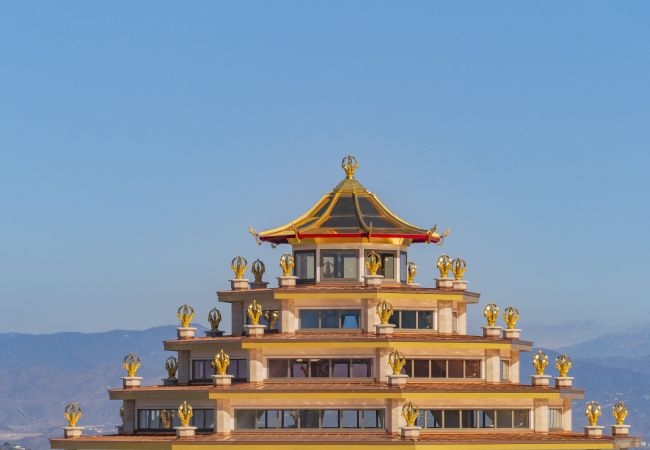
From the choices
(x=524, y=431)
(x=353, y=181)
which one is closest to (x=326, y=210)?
(x=353, y=181)

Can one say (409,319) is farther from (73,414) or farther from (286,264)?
(73,414)

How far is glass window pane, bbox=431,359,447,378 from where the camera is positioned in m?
111

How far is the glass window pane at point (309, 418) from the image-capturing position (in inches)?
4257

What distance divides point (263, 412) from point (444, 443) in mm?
A: 10569

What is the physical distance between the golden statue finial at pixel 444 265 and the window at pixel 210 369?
13160mm

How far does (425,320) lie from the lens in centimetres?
11344

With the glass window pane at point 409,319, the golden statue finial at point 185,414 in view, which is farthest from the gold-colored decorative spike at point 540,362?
the golden statue finial at point 185,414

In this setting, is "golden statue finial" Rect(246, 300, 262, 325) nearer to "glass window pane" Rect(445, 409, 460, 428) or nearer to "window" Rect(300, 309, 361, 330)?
"window" Rect(300, 309, 361, 330)

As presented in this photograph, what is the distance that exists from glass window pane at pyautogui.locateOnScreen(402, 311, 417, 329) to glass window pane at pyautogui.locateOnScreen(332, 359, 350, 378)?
15.5ft

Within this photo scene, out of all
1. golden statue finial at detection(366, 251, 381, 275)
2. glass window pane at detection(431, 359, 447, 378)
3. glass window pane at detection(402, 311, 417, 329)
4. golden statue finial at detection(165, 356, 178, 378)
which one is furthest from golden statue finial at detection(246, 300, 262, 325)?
glass window pane at detection(431, 359, 447, 378)

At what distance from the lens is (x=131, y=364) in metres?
116

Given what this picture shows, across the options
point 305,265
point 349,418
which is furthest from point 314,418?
point 305,265

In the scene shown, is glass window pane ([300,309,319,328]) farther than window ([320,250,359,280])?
No

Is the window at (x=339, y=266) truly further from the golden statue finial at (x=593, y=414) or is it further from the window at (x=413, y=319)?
the golden statue finial at (x=593, y=414)
